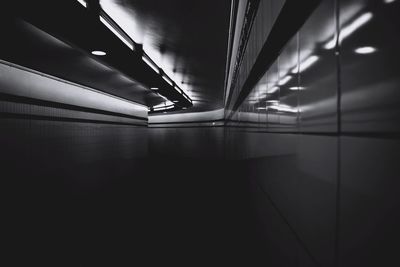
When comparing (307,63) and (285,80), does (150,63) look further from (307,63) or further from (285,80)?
(307,63)

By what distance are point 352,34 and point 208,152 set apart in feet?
51.8

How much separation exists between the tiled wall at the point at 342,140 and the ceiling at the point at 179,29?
1.84m

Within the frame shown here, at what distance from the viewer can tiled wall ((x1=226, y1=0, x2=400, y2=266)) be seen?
0.86 m

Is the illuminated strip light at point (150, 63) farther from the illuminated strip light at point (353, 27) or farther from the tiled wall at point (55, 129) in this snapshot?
the illuminated strip light at point (353, 27)

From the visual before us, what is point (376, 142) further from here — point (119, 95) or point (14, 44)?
point (119, 95)

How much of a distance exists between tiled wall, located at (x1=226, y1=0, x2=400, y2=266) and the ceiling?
1.84 metres

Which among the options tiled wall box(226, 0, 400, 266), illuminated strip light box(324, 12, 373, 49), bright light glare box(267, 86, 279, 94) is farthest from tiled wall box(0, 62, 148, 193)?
illuminated strip light box(324, 12, 373, 49)

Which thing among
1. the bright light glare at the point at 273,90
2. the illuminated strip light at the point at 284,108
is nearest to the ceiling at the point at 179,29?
the bright light glare at the point at 273,90

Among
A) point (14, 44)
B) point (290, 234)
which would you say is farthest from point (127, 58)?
point (290, 234)

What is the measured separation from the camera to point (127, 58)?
4617 mm

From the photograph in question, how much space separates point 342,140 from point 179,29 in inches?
146

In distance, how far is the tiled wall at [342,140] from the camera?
855 millimetres

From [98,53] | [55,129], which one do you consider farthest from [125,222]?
[55,129]

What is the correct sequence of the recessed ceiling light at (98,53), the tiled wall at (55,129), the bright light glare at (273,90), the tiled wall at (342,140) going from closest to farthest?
the tiled wall at (342,140) → the bright light glare at (273,90) → the recessed ceiling light at (98,53) → the tiled wall at (55,129)
